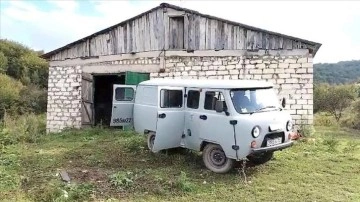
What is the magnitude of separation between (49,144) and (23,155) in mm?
1861

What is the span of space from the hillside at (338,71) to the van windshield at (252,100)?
4332 cm

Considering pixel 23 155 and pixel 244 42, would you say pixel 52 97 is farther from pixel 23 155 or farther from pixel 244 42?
pixel 244 42

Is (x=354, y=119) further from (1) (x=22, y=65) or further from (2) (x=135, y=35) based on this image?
(1) (x=22, y=65)

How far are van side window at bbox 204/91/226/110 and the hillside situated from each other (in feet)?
144

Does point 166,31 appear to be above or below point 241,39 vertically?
above

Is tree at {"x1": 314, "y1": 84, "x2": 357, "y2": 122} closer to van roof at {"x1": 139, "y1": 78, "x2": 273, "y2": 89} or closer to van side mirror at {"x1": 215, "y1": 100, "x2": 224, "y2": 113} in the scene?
van roof at {"x1": 139, "y1": 78, "x2": 273, "y2": 89}

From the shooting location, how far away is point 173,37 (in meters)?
14.0

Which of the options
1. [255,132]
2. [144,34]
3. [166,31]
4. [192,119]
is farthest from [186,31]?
[255,132]

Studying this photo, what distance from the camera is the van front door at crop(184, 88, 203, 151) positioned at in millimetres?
8328

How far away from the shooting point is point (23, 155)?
9.99 meters

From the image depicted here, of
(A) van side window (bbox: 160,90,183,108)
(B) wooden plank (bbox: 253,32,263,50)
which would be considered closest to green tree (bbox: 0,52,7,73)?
(B) wooden plank (bbox: 253,32,263,50)

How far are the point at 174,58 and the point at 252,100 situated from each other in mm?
6441

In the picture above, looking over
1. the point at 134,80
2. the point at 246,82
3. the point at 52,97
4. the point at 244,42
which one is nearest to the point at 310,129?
→ the point at 244,42

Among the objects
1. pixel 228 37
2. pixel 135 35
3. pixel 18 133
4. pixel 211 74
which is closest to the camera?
pixel 18 133
